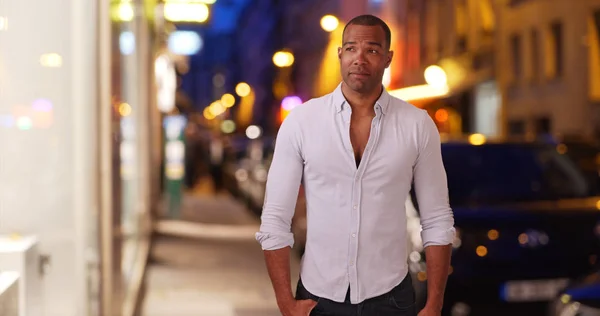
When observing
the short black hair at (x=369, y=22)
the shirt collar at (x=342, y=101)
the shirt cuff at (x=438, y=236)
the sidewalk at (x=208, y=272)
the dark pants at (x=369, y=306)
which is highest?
the short black hair at (x=369, y=22)

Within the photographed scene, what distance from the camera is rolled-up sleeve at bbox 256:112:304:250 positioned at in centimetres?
375

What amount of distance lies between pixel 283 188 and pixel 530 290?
4365 millimetres

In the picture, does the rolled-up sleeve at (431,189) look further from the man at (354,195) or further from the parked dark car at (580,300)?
the parked dark car at (580,300)

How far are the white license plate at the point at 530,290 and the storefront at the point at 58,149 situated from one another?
2.91 metres

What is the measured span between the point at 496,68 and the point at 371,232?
3437 centimetres

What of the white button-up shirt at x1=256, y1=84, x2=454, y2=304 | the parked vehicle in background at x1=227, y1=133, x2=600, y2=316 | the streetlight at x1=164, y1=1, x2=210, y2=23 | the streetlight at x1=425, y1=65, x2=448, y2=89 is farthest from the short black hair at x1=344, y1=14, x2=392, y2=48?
the streetlight at x1=425, y1=65, x2=448, y2=89

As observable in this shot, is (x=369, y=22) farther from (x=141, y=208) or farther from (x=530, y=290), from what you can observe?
(x=141, y=208)

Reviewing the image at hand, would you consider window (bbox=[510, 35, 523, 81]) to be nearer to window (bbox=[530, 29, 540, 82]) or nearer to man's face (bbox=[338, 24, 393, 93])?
window (bbox=[530, 29, 540, 82])

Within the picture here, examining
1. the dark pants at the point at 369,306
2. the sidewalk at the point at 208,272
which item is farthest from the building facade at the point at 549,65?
the dark pants at the point at 369,306

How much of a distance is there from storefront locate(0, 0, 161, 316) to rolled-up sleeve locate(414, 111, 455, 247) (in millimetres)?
1901

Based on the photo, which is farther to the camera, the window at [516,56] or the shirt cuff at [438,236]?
the window at [516,56]

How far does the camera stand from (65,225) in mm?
5488

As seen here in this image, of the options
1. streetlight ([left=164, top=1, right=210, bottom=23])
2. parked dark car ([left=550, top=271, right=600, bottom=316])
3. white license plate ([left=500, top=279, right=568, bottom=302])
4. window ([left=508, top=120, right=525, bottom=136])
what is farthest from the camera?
window ([left=508, top=120, right=525, bottom=136])

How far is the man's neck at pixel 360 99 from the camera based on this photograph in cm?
386
